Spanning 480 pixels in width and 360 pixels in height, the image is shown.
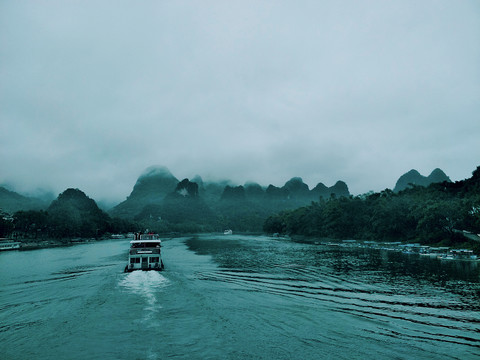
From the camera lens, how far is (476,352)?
47.1 feet

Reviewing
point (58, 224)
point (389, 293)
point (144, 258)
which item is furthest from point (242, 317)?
point (58, 224)

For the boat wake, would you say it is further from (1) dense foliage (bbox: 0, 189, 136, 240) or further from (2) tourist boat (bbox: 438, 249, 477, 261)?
(1) dense foliage (bbox: 0, 189, 136, 240)

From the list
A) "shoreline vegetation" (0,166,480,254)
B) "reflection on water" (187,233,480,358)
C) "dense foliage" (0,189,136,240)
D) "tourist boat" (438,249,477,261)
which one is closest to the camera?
"reflection on water" (187,233,480,358)

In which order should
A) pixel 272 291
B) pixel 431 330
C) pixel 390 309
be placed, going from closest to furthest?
pixel 431 330
pixel 390 309
pixel 272 291

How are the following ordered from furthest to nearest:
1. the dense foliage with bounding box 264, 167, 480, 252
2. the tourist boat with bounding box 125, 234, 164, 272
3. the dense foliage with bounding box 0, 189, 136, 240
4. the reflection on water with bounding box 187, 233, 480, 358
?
the dense foliage with bounding box 0, 189, 136, 240
the dense foliage with bounding box 264, 167, 480, 252
the tourist boat with bounding box 125, 234, 164, 272
the reflection on water with bounding box 187, 233, 480, 358

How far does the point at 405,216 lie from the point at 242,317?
251 feet

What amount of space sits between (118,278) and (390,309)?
1052 inches

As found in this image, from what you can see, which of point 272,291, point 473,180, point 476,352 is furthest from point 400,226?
point 476,352

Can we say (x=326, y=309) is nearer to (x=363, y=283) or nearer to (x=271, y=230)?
(x=363, y=283)

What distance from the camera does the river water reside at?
14666 mm

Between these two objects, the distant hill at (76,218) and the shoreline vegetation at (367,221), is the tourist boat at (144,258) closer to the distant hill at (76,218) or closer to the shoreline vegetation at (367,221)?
the shoreline vegetation at (367,221)

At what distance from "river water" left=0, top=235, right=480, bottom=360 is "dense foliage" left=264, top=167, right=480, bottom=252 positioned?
36.5m

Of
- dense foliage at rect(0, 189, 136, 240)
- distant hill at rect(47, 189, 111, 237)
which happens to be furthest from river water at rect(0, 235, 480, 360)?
distant hill at rect(47, 189, 111, 237)

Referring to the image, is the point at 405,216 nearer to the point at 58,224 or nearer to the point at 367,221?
the point at 367,221
